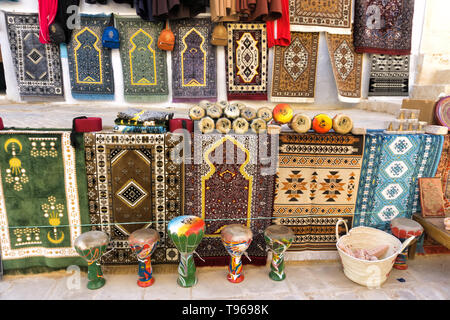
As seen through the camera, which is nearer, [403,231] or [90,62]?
[403,231]

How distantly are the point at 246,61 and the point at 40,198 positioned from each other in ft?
8.16

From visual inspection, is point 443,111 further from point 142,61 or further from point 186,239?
point 142,61

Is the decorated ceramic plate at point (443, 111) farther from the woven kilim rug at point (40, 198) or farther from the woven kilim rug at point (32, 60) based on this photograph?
the woven kilim rug at point (32, 60)

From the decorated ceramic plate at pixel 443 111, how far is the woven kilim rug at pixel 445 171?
182 mm

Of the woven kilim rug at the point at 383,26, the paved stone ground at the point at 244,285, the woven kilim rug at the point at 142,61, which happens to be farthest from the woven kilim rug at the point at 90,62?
the woven kilim rug at the point at 383,26

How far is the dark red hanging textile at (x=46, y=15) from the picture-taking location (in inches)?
123

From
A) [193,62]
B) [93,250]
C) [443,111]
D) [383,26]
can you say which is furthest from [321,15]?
[93,250]

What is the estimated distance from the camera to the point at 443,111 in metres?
2.42

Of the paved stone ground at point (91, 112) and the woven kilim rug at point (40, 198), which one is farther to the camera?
the paved stone ground at point (91, 112)

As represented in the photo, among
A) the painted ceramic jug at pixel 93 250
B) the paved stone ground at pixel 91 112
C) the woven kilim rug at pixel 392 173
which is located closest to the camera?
the painted ceramic jug at pixel 93 250

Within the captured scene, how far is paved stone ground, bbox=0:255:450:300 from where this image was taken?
1.89 meters

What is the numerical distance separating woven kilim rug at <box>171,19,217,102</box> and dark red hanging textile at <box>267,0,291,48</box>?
2.14 ft

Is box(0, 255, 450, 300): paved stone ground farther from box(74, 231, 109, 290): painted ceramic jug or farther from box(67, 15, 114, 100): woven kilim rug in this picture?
box(67, 15, 114, 100): woven kilim rug

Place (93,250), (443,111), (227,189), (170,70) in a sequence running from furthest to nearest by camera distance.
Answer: (170,70), (443,111), (227,189), (93,250)
